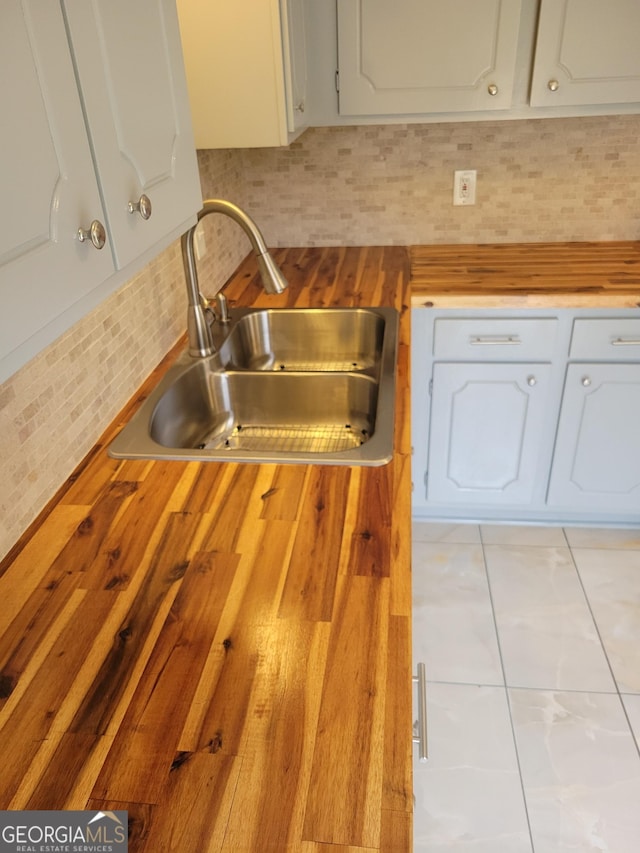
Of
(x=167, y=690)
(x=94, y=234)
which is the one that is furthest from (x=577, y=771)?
(x=94, y=234)

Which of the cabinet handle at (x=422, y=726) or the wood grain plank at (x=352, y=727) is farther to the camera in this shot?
the cabinet handle at (x=422, y=726)

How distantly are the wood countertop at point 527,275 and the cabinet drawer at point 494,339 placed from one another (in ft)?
0.20

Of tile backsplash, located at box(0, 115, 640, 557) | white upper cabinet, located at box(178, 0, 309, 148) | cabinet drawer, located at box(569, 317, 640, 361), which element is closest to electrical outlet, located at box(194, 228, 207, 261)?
tile backsplash, located at box(0, 115, 640, 557)

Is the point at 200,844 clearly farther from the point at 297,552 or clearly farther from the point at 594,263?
the point at 594,263

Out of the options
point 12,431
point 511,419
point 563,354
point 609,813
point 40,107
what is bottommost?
point 609,813

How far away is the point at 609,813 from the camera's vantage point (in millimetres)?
1502

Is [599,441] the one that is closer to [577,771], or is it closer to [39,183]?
[577,771]

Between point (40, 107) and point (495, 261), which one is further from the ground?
point (40, 107)

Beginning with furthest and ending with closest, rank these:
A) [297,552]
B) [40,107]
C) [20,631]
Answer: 1. [297,552]
2. [20,631]
3. [40,107]

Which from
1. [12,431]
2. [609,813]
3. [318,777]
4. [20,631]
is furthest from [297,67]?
[609,813]

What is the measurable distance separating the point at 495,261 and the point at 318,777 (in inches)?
75.6

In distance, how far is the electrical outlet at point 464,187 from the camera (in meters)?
2.29

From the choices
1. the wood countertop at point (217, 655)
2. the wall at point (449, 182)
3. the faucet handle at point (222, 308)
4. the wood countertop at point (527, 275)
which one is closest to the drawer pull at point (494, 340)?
the wood countertop at point (527, 275)

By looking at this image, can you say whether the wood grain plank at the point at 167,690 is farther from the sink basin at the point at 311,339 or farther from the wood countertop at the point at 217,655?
the sink basin at the point at 311,339
